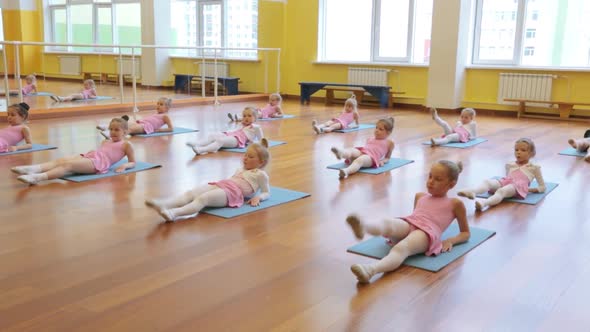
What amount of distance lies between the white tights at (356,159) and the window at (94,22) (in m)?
9.13

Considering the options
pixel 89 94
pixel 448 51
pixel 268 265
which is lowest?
pixel 268 265

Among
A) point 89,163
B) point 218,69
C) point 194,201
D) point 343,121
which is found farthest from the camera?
point 218,69

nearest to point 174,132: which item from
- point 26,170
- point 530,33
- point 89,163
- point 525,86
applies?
point 89,163

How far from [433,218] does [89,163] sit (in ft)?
8.54

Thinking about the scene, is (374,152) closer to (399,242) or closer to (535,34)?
(399,242)

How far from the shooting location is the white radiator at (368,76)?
9984 mm

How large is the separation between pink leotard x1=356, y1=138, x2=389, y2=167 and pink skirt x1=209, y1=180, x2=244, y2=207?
1559 millimetres

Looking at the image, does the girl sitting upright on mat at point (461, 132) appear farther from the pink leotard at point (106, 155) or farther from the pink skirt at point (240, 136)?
the pink leotard at point (106, 155)

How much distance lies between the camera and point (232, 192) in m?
3.31

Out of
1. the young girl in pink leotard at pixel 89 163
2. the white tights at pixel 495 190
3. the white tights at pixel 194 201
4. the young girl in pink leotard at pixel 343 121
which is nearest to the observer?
the white tights at pixel 194 201

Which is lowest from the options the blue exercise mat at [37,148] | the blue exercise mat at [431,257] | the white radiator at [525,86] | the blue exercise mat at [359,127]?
the blue exercise mat at [431,257]

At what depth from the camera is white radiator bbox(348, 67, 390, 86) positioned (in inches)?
393

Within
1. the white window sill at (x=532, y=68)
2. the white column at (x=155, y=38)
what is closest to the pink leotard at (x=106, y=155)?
the white window sill at (x=532, y=68)

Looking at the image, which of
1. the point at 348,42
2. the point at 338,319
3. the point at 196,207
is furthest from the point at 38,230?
the point at 348,42
